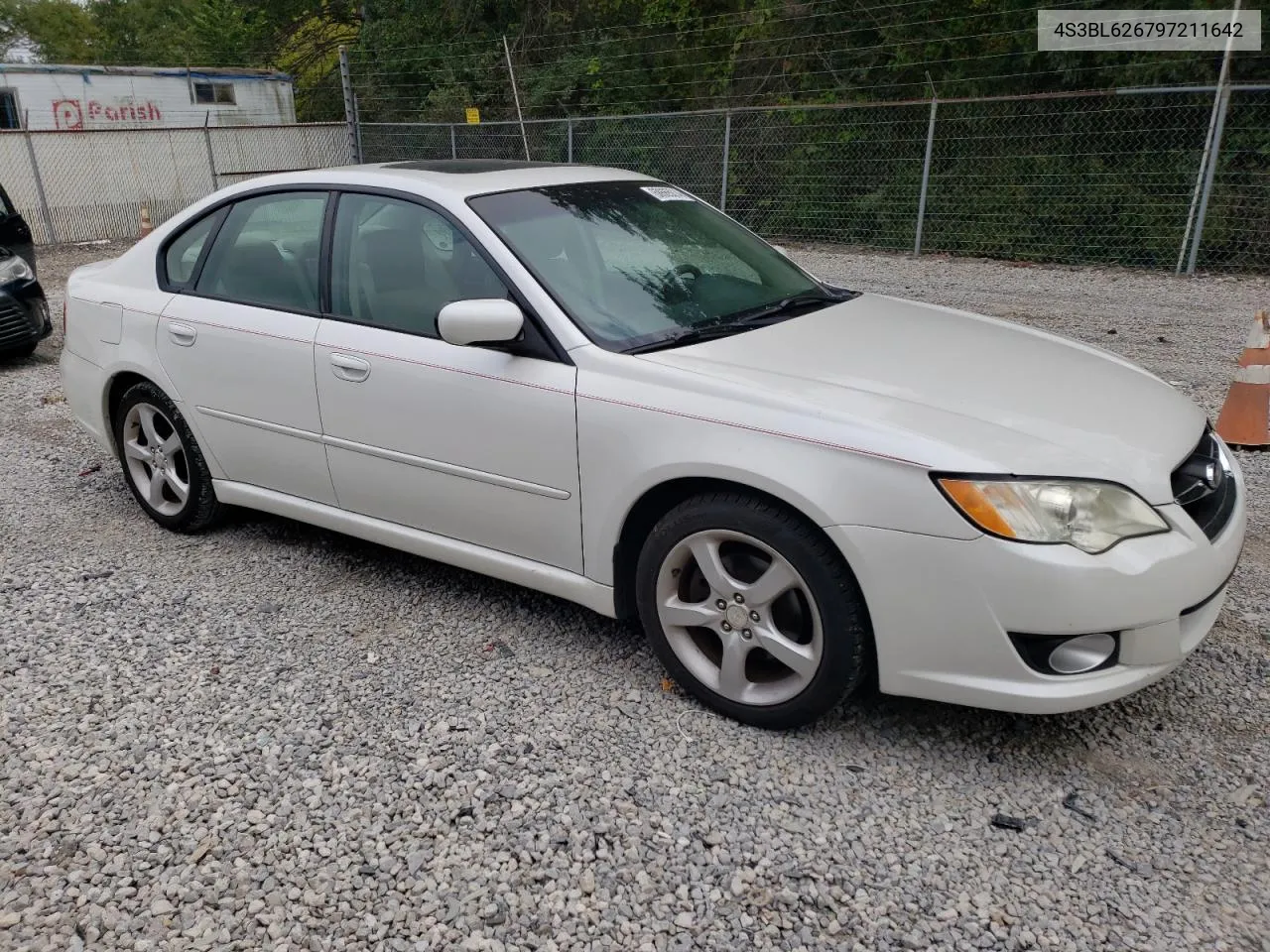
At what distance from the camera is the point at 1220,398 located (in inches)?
247

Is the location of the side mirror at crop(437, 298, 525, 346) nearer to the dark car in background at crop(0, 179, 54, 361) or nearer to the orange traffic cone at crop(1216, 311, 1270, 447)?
the orange traffic cone at crop(1216, 311, 1270, 447)

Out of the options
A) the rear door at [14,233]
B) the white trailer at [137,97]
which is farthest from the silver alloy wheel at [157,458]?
the white trailer at [137,97]

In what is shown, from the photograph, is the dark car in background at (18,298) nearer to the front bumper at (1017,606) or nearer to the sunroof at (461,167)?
the sunroof at (461,167)

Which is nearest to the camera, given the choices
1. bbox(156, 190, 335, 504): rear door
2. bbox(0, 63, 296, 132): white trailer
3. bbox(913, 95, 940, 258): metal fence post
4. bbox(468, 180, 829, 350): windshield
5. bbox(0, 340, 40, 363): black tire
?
bbox(468, 180, 829, 350): windshield

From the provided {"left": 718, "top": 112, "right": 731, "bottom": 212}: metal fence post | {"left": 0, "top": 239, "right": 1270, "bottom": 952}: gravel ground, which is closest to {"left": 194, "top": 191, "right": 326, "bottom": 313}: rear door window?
{"left": 0, "top": 239, "right": 1270, "bottom": 952}: gravel ground

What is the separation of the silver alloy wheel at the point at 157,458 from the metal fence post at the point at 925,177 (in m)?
10.7

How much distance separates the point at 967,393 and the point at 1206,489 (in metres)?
0.72

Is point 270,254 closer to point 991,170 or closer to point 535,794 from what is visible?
point 535,794

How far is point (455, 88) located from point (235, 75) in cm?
709

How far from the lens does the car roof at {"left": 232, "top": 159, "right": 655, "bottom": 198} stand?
373 centimetres

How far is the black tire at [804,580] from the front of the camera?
2.72 metres

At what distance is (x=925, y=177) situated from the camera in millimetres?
12969

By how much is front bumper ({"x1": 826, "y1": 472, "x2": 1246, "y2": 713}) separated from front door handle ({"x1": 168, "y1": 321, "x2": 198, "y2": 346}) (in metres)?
2.87

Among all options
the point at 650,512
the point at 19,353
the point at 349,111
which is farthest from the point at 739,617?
the point at 349,111
